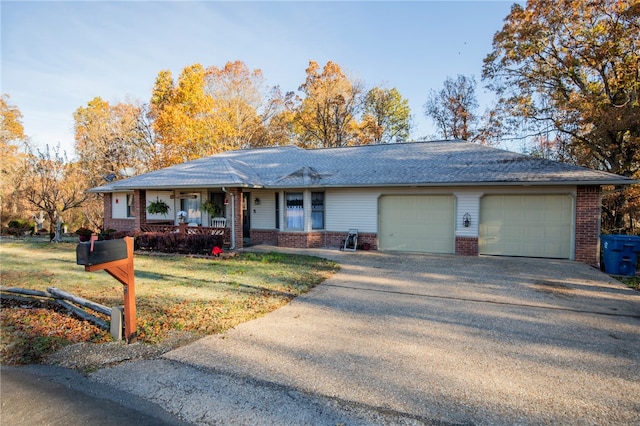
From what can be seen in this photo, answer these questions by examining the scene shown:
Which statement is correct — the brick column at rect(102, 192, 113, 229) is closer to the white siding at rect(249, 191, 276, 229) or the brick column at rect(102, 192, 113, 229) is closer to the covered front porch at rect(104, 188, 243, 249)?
the covered front porch at rect(104, 188, 243, 249)

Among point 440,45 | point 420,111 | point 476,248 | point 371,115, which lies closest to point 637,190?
point 476,248

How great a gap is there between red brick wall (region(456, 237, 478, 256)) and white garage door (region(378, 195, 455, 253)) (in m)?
0.24

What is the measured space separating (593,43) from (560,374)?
52.8 ft

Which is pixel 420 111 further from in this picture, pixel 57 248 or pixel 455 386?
pixel 455 386

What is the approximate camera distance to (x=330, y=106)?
2942 centimetres

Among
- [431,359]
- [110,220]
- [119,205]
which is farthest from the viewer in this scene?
[110,220]

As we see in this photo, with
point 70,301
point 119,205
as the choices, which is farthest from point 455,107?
point 70,301

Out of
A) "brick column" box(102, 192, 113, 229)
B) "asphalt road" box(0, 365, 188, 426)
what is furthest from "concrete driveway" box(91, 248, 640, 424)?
"brick column" box(102, 192, 113, 229)

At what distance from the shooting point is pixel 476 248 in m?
11.9

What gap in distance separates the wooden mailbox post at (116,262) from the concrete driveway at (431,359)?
30.6 inches

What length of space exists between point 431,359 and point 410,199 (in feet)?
31.0

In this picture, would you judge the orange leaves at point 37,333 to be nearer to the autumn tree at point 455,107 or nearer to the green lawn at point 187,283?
the green lawn at point 187,283

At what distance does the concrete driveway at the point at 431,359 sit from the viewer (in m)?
2.98

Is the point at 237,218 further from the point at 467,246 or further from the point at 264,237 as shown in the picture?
the point at 467,246
